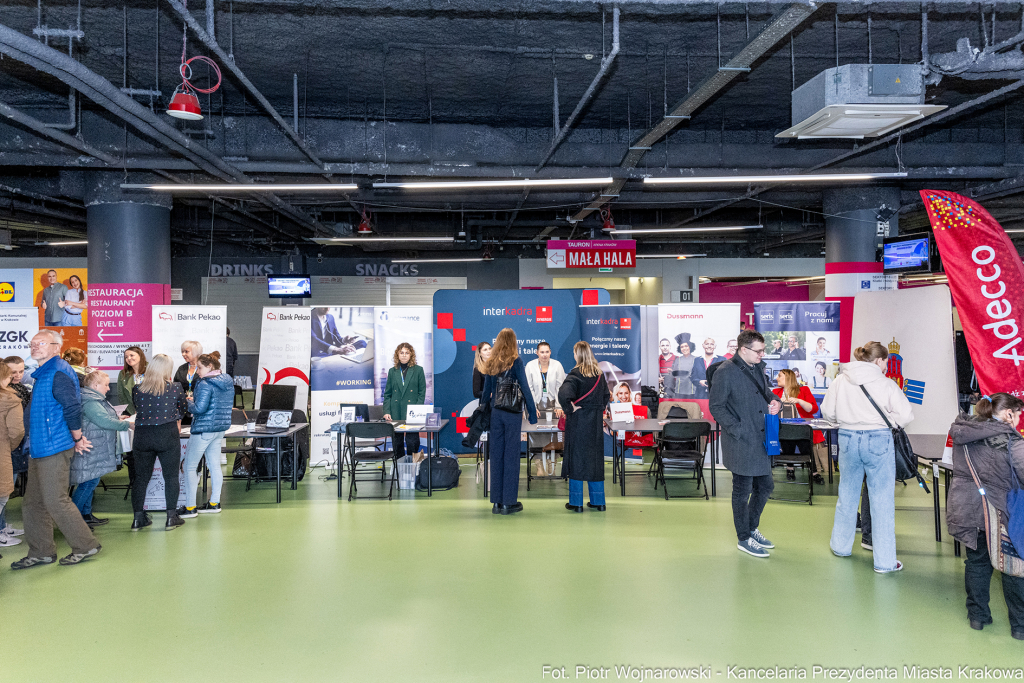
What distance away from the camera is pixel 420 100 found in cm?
800

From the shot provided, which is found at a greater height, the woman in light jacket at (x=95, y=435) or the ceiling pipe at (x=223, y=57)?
the ceiling pipe at (x=223, y=57)

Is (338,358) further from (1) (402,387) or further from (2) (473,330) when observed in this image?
(2) (473,330)

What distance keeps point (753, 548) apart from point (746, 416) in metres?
1.00

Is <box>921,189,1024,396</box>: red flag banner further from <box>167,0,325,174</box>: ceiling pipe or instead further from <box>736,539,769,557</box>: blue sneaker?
<box>167,0,325,174</box>: ceiling pipe

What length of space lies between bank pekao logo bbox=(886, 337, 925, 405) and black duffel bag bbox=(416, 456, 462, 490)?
15.4 feet

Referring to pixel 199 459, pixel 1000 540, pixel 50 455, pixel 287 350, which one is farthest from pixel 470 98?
pixel 1000 540

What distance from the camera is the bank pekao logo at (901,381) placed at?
23.1 ft

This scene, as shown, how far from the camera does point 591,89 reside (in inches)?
234

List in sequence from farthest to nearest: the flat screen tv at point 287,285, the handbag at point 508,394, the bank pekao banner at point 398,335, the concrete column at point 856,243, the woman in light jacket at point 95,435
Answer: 1. the flat screen tv at point 287,285
2. the concrete column at point 856,243
3. the bank pekao banner at point 398,335
4. the handbag at point 508,394
5. the woman in light jacket at point 95,435

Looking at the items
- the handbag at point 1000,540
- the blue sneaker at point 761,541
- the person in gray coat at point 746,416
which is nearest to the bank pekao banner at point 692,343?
the blue sneaker at point 761,541

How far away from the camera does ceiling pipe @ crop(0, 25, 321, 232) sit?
4262mm

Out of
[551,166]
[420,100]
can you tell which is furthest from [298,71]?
[551,166]

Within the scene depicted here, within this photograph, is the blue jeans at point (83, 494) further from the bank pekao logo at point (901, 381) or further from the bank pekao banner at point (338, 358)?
the bank pekao logo at point (901, 381)

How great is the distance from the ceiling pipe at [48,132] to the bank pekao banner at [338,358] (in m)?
2.75
